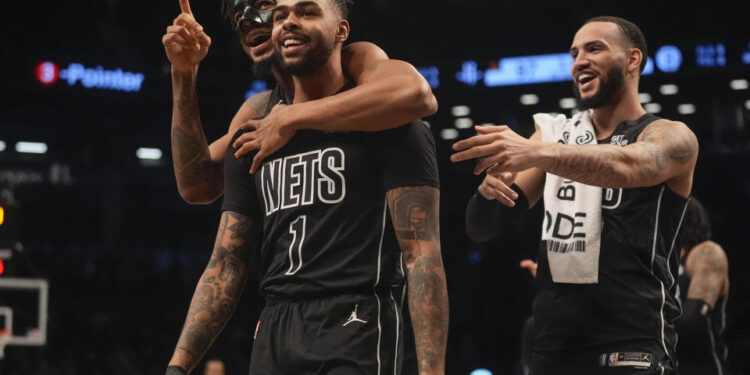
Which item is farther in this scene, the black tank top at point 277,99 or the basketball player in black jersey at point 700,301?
the basketball player in black jersey at point 700,301

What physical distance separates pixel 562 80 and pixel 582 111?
48.3 ft

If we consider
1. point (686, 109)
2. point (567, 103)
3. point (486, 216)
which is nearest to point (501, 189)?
point (486, 216)

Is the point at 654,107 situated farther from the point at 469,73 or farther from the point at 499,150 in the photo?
the point at 499,150

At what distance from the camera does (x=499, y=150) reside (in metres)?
2.85

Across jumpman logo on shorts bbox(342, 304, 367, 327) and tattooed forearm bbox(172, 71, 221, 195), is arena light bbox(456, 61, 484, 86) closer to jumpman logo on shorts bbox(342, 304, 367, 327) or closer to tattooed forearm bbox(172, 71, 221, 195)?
tattooed forearm bbox(172, 71, 221, 195)

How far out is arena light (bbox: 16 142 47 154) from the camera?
73.2 ft

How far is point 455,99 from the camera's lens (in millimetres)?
19516

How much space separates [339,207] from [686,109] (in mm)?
17547

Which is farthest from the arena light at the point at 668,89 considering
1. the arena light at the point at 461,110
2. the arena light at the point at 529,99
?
the arena light at the point at 461,110

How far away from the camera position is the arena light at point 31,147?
22.3 metres

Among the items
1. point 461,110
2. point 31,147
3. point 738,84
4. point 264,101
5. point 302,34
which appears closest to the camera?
point 302,34

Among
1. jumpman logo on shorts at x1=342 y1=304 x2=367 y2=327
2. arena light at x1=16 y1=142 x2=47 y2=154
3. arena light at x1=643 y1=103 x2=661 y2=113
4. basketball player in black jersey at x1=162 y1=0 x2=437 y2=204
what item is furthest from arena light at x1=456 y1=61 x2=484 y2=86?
jumpman logo on shorts at x1=342 y1=304 x2=367 y2=327

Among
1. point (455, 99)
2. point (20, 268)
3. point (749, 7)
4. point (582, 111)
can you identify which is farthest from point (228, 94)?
point (582, 111)

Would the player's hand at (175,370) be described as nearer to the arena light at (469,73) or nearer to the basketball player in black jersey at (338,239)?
the basketball player in black jersey at (338,239)
